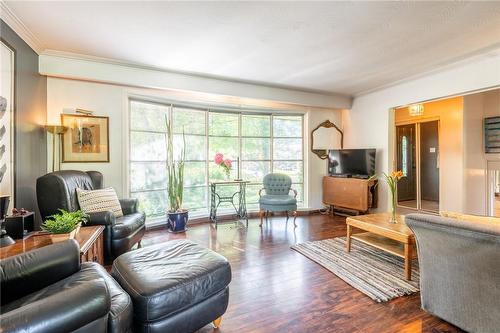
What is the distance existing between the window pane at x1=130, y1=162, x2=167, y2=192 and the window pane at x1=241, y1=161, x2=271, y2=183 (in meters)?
1.56

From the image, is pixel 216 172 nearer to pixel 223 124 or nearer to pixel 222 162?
pixel 222 162

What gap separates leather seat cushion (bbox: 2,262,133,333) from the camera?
1172 millimetres

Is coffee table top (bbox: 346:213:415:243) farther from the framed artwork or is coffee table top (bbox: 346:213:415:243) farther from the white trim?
the framed artwork

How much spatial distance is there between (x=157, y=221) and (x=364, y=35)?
390cm

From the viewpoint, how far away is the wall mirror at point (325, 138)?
217 inches

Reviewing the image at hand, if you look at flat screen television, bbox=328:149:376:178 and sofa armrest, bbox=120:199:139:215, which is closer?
sofa armrest, bbox=120:199:139:215

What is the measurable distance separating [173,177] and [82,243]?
2268mm

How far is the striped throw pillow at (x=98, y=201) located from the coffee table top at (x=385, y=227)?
2805 mm

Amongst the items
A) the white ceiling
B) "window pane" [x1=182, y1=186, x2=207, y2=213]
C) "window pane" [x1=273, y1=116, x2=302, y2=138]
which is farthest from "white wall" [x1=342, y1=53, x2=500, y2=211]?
"window pane" [x1=182, y1=186, x2=207, y2=213]

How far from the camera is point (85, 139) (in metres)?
3.55

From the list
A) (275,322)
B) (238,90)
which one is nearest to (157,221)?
(238,90)

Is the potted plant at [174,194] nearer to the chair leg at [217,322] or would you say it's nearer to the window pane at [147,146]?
the window pane at [147,146]

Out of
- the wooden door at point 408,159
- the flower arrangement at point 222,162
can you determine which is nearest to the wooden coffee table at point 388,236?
the flower arrangement at point 222,162

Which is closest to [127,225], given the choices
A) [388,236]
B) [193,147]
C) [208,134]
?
[193,147]
